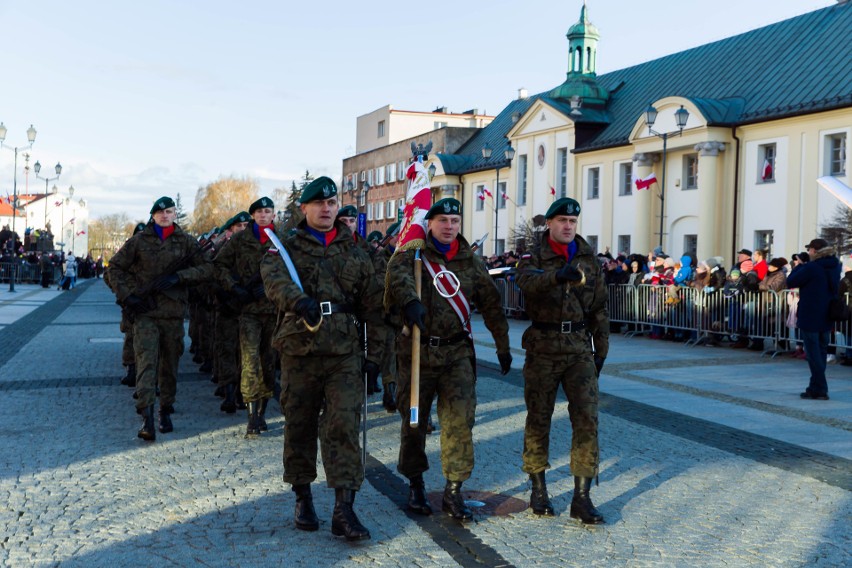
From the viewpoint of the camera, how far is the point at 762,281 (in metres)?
16.6

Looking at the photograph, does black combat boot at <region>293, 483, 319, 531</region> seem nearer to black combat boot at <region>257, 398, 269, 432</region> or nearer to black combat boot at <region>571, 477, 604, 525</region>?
black combat boot at <region>571, 477, 604, 525</region>

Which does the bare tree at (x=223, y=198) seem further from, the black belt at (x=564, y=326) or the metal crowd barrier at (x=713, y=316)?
the black belt at (x=564, y=326)

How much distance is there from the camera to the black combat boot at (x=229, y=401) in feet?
31.5

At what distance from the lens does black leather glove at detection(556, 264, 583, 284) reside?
5.69 m

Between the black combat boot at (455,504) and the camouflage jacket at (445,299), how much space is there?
75 centimetres

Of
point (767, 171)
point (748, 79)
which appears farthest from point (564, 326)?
point (748, 79)

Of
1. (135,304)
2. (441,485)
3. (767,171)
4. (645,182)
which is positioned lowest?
(441,485)

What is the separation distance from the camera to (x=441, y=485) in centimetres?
666

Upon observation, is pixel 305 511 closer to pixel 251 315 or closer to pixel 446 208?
pixel 446 208

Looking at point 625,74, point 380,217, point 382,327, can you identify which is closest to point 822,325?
point 382,327

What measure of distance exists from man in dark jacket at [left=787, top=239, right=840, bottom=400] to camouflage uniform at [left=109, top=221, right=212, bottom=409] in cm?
675

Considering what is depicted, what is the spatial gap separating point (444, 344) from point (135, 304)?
3599mm

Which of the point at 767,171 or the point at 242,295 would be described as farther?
the point at 767,171

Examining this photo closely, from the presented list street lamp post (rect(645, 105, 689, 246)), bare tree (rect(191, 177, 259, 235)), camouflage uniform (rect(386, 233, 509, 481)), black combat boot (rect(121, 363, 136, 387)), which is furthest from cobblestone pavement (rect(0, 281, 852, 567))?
bare tree (rect(191, 177, 259, 235))
